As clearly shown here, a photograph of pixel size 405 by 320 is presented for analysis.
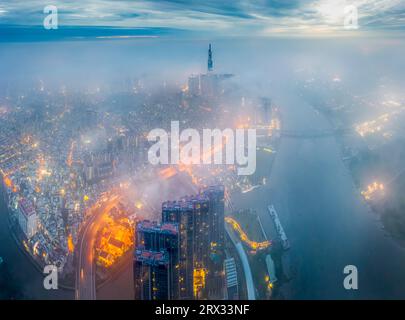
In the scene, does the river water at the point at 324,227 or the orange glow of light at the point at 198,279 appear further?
the river water at the point at 324,227

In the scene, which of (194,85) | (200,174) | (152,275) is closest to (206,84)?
(194,85)

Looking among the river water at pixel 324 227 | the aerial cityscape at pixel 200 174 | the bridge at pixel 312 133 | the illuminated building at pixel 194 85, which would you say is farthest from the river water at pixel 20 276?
the bridge at pixel 312 133

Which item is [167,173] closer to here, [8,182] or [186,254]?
[186,254]

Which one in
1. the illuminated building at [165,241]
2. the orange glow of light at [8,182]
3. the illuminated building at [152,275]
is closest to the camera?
the illuminated building at [152,275]

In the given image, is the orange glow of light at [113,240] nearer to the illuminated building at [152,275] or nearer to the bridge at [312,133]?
the illuminated building at [152,275]

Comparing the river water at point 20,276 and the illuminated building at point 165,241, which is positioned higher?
the illuminated building at point 165,241

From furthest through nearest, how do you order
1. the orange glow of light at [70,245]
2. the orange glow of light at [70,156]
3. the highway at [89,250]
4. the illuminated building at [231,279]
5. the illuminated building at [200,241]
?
the orange glow of light at [70,156] → the orange glow of light at [70,245] → the highway at [89,250] → the illuminated building at [231,279] → the illuminated building at [200,241]

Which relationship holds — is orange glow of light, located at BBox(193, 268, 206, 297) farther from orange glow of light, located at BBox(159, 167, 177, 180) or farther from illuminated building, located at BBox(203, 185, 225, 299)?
orange glow of light, located at BBox(159, 167, 177, 180)
